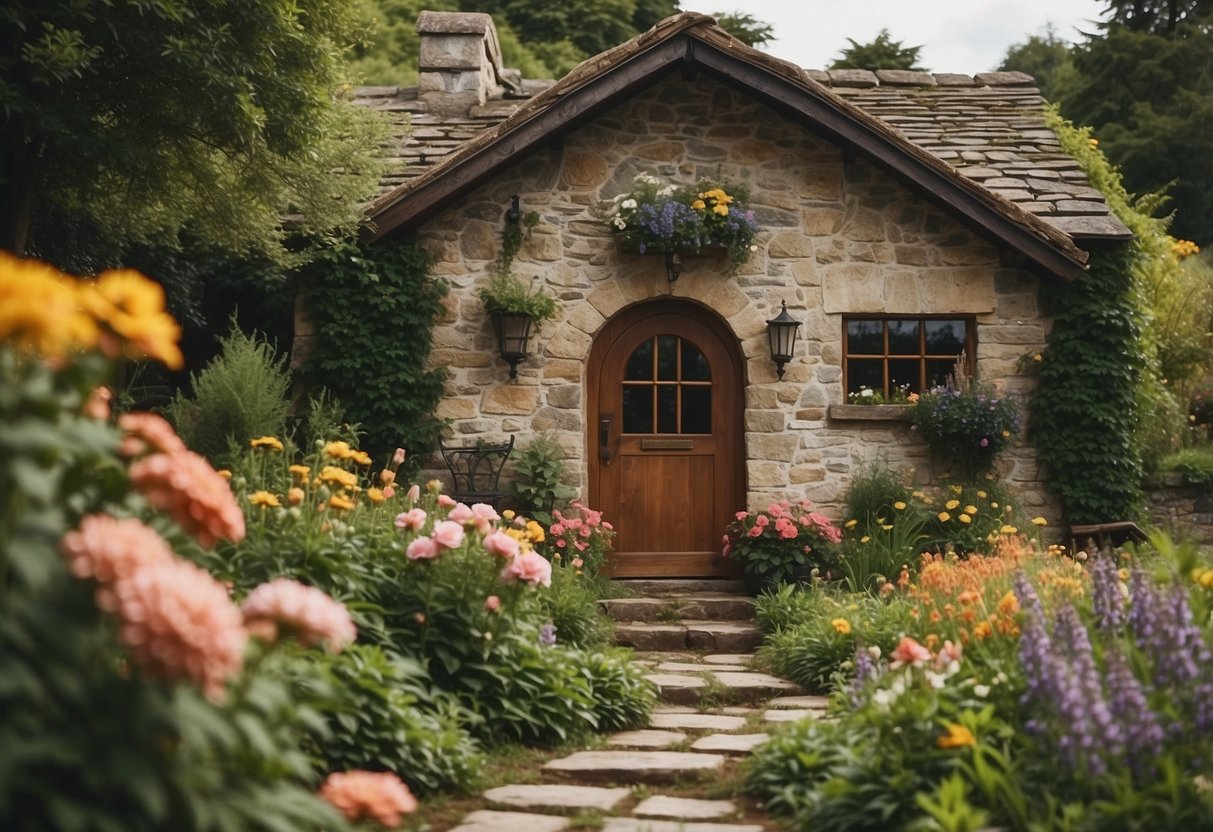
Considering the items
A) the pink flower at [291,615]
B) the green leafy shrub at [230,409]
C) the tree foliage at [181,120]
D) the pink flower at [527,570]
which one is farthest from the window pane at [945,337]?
the pink flower at [291,615]

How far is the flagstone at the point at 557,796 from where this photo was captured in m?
4.09

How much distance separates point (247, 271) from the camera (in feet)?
32.4

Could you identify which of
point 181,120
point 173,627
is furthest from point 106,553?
point 181,120

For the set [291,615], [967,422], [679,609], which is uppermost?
[967,422]

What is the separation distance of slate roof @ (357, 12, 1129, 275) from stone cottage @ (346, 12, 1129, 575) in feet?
0.43

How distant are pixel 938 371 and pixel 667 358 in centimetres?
214

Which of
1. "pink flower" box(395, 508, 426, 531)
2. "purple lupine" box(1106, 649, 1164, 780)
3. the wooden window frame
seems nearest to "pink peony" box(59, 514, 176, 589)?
"purple lupine" box(1106, 649, 1164, 780)

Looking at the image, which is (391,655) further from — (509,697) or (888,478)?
(888,478)

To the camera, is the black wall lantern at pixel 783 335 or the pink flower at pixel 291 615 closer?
the pink flower at pixel 291 615

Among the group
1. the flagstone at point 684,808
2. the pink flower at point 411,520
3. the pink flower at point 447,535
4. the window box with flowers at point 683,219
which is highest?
the window box with flowers at point 683,219

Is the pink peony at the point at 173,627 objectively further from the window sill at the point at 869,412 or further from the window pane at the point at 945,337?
the window pane at the point at 945,337

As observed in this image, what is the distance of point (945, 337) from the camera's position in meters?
9.27

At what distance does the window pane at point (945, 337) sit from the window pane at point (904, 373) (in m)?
0.16

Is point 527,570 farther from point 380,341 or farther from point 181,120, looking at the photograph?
point 380,341
